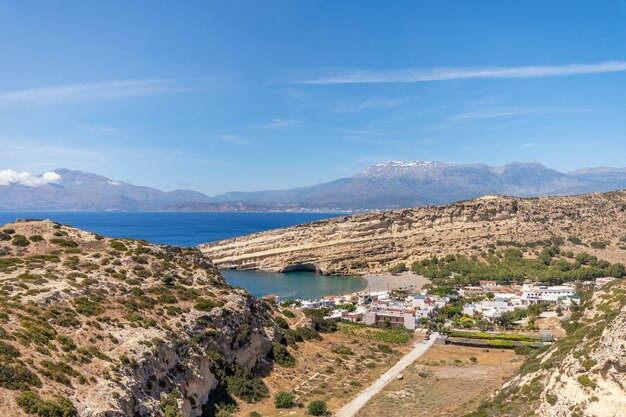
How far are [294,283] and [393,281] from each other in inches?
744

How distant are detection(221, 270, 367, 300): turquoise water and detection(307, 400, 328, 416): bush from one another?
46223 mm

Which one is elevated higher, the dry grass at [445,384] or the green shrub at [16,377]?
the green shrub at [16,377]

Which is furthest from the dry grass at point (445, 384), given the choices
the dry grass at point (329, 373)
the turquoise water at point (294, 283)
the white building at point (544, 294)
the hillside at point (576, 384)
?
the turquoise water at point (294, 283)

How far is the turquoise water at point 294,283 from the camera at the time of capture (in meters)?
79.9

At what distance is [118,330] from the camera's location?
Result: 26297 mm

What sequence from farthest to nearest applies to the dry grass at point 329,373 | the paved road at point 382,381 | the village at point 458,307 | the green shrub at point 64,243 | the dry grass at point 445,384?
1. the village at point 458,307
2. the green shrub at point 64,243
3. the dry grass at point 329,373
4. the paved road at point 382,381
5. the dry grass at point 445,384

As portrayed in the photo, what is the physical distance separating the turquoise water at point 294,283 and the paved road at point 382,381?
3282 cm

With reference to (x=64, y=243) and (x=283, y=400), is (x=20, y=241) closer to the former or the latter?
(x=64, y=243)

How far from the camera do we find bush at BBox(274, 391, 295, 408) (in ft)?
94.8

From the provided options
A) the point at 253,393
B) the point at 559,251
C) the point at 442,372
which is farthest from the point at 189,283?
the point at 559,251

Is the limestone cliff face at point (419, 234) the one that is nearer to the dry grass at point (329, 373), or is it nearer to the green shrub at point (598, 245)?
the green shrub at point (598, 245)

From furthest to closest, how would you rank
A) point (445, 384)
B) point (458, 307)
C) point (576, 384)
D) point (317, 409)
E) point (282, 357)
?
point (458, 307) < point (282, 357) < point (445, 384) < point (317, 409) < point (576, 384)

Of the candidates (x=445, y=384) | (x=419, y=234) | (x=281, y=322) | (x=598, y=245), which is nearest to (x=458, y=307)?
(x=281, y=322)

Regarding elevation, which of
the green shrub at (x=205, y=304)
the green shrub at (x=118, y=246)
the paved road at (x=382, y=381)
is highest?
the green shrub at (x=118, y=246)
